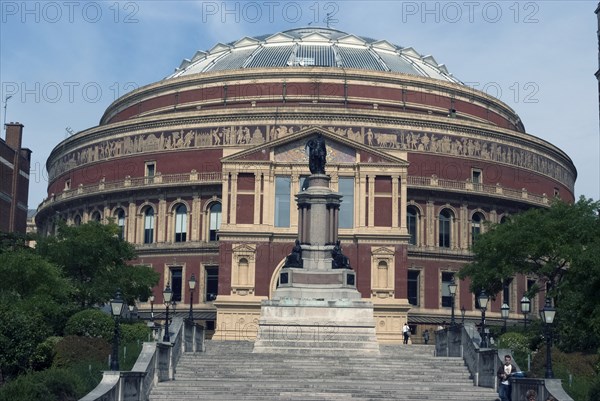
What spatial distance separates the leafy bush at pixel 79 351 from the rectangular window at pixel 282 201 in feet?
90.6

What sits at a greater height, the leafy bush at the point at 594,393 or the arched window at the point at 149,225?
the arched window at the point at 149,225

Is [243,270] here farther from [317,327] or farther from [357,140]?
[317,327]

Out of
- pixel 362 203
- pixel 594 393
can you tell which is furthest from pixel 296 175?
pixel 594 393

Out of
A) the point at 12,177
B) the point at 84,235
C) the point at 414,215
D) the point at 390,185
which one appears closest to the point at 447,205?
the point at 414,215

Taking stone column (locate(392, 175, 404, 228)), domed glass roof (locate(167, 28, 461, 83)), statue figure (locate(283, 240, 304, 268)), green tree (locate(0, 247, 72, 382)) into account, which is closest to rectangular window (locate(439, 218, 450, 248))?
stone column (locate(392, 175, 404, 228))

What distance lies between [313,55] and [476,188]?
21330 millimetres

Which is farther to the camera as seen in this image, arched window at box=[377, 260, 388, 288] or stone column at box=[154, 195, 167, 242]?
stone column at box=[154, 195, 167, 242]

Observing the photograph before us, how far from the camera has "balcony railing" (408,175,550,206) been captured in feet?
254

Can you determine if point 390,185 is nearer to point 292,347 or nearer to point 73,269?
point 73,269

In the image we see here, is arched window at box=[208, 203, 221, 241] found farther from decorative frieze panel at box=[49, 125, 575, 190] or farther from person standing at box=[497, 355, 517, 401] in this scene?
person standing at box=[497, 355, 517, 401]

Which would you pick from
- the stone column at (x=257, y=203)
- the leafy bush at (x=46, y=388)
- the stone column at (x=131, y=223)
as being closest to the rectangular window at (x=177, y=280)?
the stone column at (x=131, y=223)

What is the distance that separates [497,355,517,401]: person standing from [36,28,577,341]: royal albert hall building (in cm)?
3253

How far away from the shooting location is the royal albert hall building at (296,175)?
68312 millimetres

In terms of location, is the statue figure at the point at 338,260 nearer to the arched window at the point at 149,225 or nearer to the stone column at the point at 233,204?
the stone column at the point at 233,204
